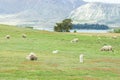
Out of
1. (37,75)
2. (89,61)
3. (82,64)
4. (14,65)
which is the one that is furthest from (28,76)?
(89,61)

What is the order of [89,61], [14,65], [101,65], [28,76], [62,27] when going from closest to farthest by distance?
[28,76]
[14,65]
[101,65]
[89,61]
[62,27]

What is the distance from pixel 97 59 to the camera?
5038 centimetres

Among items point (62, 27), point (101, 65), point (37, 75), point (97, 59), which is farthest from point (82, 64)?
point (62, 27)

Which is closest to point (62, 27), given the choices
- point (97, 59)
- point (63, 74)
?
point (97, 59)

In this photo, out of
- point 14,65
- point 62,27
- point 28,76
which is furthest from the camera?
point 62,27

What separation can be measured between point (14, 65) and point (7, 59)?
471 cm

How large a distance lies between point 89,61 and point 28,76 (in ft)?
44.1

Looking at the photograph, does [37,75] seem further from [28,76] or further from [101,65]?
[101,65]

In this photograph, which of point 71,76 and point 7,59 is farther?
point 7,59

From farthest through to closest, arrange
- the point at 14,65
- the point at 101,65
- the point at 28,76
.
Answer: the point at 101,65
the point at 14,65
the point at 28,76

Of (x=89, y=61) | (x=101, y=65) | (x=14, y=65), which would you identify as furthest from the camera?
(x=89, y=61)

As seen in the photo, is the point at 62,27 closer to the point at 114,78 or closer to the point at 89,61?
the point at 89,61

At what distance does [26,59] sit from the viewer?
47.0m

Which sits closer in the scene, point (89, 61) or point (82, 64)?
point (82, 64)
